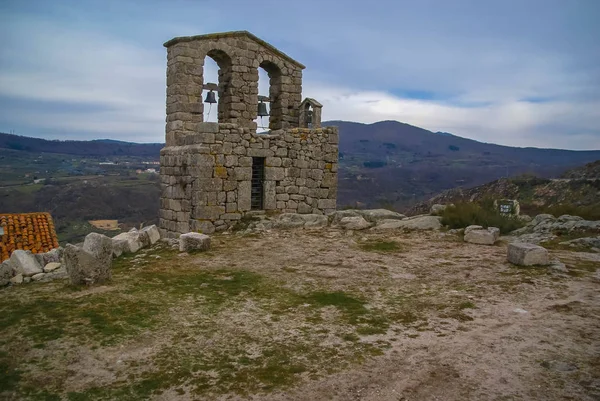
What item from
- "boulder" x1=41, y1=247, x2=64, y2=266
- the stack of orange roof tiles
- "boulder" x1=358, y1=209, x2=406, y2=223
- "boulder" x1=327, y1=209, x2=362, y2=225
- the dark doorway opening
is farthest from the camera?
the stack of orange roof tiles

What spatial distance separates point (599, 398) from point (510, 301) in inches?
97.2

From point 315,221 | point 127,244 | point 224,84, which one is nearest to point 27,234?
point 224,84

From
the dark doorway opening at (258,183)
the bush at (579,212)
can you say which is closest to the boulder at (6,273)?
the dark doorway opening at (258,183)

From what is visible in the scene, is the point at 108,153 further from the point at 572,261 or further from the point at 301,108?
the point at 572,261

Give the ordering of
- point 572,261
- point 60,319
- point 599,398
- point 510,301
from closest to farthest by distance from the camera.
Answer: point 599,398
point 60,319
point 510,301
point 572,261

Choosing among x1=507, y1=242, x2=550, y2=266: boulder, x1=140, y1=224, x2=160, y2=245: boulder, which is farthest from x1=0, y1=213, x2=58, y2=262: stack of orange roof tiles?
x1=507, y1=242, x2=550, y2=266: boulder

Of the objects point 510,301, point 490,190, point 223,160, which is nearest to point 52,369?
point 510,301

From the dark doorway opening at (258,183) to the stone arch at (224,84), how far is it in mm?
1446

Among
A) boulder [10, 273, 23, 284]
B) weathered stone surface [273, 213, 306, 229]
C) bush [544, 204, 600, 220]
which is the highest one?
bush [544, 204, 600, 220]

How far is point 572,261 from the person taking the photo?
827 cm

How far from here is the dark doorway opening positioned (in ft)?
40.7

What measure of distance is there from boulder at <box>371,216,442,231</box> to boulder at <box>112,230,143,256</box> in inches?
209

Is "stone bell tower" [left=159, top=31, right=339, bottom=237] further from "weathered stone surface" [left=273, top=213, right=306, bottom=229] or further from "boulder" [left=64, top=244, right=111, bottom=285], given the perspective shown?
"boulder" [left=64, top=244, right=111, bottom=285]

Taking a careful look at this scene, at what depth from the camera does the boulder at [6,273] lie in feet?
24.4
